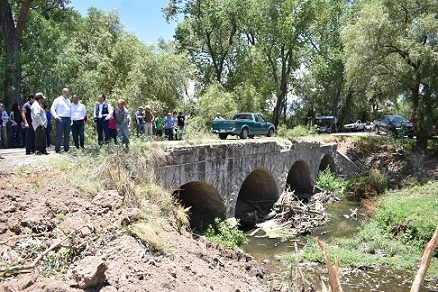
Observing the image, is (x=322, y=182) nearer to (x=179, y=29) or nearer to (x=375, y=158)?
(x=375, y=158)

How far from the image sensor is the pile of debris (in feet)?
48.6

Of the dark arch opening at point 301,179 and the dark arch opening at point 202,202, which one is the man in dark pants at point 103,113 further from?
the dark arch opening at point 301,179

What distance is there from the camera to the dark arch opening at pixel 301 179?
857 inches

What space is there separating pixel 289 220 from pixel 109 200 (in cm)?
955

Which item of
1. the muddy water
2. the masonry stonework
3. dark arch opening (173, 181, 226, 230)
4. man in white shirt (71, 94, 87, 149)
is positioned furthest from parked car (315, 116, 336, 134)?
man in white shirt (71, 94, 87, 149)

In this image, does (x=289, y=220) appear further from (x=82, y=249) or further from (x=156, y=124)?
(x=82, y=249)

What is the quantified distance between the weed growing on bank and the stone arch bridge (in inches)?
139

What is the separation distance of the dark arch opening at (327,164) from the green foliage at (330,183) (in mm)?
1458

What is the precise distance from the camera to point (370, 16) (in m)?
21.7

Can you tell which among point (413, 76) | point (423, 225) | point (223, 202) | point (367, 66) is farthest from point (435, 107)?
point (223, 202)

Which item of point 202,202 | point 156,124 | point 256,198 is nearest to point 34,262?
point 202,202

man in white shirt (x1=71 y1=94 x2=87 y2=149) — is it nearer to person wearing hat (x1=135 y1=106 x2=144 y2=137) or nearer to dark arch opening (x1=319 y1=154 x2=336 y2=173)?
person wearing hat (x1=135 y1=106 x2=144 y2=137)

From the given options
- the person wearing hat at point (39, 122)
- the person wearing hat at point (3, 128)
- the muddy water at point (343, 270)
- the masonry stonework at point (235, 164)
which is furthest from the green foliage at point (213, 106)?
the person wearing hat at point (39, 122)

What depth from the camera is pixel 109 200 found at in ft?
24.9
